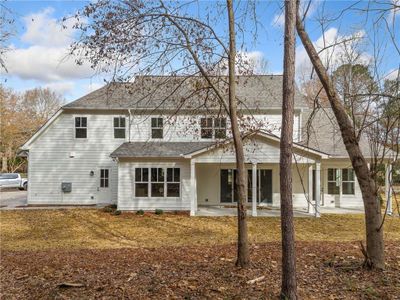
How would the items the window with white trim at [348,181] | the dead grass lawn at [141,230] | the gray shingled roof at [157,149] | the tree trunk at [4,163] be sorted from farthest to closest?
the tree trunk at [4,163]
the window with white trim at [348,181]
the gray shingled roof at [157,149]
the dead grass lawn at [141,230]

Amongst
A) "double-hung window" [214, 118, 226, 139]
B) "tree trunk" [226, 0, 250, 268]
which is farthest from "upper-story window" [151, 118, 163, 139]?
"tree trunk" [226, 0, 250, 268]

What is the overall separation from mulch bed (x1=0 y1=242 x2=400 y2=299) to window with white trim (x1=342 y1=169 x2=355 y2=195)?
1169 cm

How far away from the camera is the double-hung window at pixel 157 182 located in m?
17.9

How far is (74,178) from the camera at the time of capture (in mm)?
19844

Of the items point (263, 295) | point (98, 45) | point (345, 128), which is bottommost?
point (263, 295)

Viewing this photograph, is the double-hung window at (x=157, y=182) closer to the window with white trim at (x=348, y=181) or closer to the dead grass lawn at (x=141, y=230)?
the dead grass lawn at (x=141, y=230)

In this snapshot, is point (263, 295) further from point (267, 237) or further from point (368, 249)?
point (267, 237)

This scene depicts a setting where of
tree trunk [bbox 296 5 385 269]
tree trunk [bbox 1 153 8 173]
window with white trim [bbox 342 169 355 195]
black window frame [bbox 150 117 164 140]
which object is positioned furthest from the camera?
tree trunk [bbox 1 153 8 173]

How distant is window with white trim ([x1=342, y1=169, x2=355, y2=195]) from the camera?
62.0ft

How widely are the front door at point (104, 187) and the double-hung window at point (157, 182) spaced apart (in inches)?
105

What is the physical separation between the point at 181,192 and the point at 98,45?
39.1 feet

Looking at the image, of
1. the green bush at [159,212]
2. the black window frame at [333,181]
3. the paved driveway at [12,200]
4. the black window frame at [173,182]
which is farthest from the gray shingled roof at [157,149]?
the paved driveway at [12,200]

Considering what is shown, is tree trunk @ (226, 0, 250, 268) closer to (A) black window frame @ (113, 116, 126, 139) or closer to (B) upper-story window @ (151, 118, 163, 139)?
(B) upper-story window @ (151, 118, 163, 139)

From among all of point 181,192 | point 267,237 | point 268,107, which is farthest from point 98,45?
point 268,107
